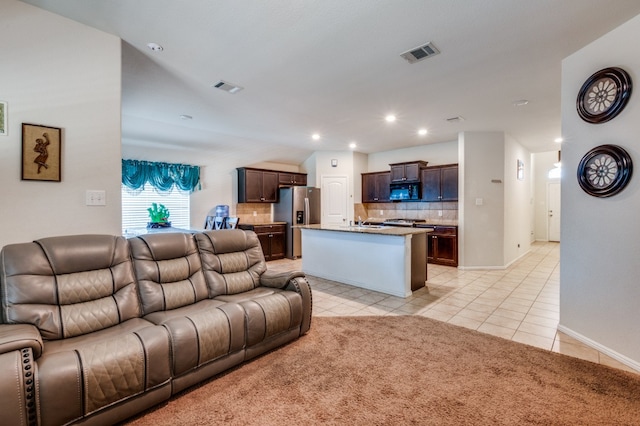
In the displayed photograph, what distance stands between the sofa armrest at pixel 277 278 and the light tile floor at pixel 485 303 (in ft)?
2.76

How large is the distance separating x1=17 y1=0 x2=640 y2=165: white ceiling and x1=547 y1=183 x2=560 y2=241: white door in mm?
5525

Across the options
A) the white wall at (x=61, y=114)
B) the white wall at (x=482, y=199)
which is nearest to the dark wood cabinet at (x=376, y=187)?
the white wall at (x=482, y=199)

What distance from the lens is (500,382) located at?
82.3 inches

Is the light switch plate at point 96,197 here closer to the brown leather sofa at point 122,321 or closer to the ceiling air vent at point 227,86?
the brown leather sofa at point 122,321

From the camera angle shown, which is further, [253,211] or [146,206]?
[253,211]

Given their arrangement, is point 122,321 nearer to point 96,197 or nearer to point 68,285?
point 68,285

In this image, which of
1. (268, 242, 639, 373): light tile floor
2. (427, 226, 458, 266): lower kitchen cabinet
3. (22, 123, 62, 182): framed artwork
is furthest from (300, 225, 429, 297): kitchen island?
(22, 123, 62, 182): framed artwork

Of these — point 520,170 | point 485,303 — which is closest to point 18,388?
point 485,303

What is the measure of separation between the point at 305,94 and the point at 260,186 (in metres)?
3.64

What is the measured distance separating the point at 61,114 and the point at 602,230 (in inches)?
181

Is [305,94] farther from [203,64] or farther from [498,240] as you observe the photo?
[498,240]

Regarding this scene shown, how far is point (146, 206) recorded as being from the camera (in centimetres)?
589

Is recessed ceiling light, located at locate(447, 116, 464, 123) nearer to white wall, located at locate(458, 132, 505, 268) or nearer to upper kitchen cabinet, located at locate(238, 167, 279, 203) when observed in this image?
white wall, located at locate(458, 132, 505, 268)

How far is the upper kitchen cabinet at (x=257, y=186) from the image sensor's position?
22.5 ft
